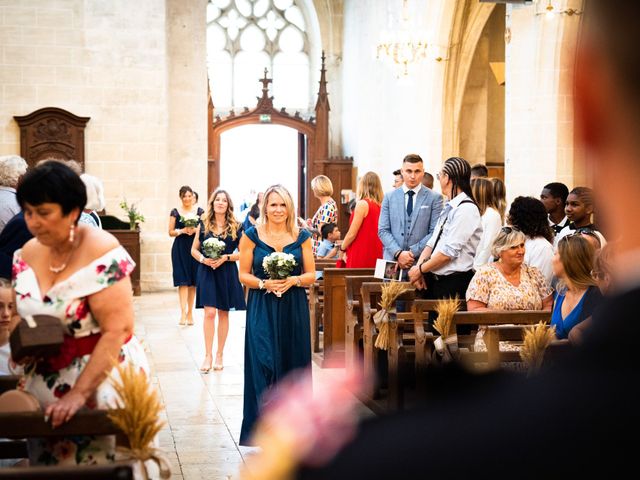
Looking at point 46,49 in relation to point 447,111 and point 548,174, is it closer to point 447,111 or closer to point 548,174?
point 447,111

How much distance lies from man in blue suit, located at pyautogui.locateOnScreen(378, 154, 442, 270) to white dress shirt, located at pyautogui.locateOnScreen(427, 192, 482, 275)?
755 millimetres

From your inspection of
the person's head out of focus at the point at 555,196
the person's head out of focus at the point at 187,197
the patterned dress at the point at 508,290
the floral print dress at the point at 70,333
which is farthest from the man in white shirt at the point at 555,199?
the person's head out of focus at the point at 187,197

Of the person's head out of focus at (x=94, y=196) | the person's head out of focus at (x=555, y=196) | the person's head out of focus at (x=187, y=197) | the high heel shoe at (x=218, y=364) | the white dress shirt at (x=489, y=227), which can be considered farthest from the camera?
the person's head out of focus at (x=187, y=197)

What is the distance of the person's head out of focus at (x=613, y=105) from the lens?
1.86 feet

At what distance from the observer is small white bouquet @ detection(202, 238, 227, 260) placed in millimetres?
9180

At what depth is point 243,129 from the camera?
89.7ft

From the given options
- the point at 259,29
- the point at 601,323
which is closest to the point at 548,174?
the point at 601,323

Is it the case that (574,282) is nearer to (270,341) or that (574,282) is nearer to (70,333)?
(270,341)

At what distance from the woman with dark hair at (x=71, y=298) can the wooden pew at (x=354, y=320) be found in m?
4.72

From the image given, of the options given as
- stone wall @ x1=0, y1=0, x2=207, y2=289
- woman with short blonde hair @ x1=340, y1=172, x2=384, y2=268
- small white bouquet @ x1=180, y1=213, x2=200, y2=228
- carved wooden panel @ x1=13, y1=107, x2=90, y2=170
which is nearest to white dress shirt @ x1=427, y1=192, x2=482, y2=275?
woman with short blonde hair @ x1=340, y1=172, x2=384, y2=268

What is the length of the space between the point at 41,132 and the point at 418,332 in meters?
13.1

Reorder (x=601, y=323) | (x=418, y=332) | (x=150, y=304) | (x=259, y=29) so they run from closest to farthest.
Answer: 1. (x=601, y=323)
2. (x=418, y=332)
3. (x=150, y=304)
4. (x=259, y=29)

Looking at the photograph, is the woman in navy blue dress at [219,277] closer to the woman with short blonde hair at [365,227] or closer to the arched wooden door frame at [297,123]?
the woman with short blonde hair at [365,227]

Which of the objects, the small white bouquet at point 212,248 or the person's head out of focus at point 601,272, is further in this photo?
the small white bouquet at point 212,248
